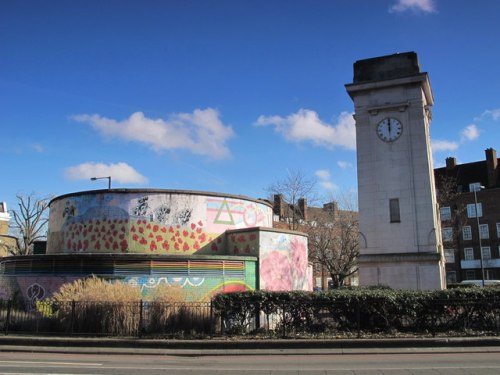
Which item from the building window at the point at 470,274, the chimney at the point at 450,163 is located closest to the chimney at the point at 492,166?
the chimney at the point at 450,163

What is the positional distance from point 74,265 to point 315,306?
34.1 ft

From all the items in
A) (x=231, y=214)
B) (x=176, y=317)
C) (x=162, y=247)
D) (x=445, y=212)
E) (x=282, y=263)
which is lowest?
(x=176, y=317)

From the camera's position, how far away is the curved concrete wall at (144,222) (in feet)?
74.6

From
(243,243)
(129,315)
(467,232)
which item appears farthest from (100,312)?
(467,232)

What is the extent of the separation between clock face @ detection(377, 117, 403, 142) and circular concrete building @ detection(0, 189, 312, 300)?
25.6ft

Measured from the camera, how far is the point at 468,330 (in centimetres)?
1542

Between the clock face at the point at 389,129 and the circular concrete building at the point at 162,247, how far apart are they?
307 inches

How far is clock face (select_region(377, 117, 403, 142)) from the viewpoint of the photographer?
2680 centimetres

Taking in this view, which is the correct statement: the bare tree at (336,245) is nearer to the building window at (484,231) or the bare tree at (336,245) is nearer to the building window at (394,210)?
the building window at (394,210)

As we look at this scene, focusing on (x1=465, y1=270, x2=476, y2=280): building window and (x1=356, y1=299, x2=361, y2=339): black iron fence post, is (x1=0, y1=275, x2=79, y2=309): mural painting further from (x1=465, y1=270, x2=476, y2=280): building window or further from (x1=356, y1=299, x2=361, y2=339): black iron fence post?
(x1=465, y1=270, x2=476, y2=280): building window

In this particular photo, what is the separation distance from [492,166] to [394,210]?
153 ft

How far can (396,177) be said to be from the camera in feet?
86.6

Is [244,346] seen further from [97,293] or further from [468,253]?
[468,253]

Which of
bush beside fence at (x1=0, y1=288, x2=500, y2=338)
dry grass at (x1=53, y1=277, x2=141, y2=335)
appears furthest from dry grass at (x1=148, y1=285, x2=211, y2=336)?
dry grass at (x1=53, y1=277, x2=141, y2=335)
